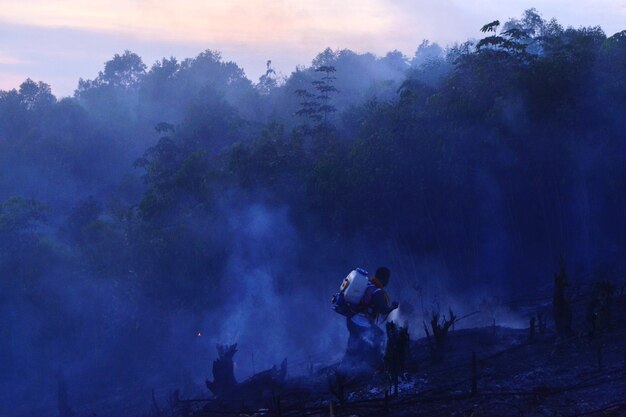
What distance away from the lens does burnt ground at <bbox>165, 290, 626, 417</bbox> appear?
9.14 metres

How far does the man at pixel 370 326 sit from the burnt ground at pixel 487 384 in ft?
1.89

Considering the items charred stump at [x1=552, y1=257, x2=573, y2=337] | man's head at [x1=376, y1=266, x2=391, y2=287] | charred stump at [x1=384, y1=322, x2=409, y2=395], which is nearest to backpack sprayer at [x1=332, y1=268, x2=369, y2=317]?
man's head at [x1=376, y1=266, x2=391, y2=287]

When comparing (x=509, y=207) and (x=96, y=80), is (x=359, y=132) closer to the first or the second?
(x=509, y=207)

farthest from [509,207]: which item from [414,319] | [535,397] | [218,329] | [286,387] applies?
[535,397]

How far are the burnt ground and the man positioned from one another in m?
0.58

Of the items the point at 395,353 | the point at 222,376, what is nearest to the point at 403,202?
the point at 222,376

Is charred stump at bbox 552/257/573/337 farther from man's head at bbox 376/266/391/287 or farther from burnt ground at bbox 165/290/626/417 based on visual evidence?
man's head at bbox 376/266/391/287

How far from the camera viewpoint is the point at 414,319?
1959 cm

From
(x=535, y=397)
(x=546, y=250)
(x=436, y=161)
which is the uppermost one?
(x=436, y=161)

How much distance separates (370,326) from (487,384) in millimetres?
2507

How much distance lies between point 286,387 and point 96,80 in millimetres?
73649

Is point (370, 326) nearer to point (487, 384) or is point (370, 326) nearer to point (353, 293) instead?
point (353, 293)

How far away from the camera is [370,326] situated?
40.2 feet

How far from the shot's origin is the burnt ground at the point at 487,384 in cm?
914
